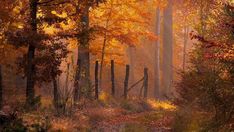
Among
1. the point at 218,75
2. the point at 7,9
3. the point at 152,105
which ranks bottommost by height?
the point at 152,105

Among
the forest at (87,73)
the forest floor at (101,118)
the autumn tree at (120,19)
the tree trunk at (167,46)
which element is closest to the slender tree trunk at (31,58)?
the forest at (87,73)

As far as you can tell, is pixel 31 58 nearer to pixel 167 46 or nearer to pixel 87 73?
pixel 87 73

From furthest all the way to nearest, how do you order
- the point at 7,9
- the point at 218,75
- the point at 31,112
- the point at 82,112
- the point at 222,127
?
the point at 82,112
the point at 7,9
the point at 31,112
the point at 218,75
the point at 222,127

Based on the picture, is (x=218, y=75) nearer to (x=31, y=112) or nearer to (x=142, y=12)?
(x=31, y=112)

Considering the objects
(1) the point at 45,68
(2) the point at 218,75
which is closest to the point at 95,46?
(1) the point at 45,68

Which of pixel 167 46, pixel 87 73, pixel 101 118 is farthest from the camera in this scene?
pixel 167 46

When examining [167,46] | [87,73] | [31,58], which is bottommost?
[87,73]

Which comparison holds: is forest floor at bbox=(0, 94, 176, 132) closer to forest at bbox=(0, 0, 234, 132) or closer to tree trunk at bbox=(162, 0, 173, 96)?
forest at bbox=(0, 0, 234, 132)

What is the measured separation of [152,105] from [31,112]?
35.5ft

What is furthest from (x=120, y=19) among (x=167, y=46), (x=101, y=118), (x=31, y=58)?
(x=167, y=46)

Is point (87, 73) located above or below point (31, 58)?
below

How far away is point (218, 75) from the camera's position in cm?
1119

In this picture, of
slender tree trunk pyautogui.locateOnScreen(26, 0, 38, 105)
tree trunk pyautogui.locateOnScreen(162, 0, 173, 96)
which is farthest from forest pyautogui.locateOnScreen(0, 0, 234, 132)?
tree trunk pyautogui.locateOnScreen(162, 0, 173, 96)

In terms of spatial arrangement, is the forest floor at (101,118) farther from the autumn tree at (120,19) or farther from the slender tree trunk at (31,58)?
the autumn tree at (120,19)
